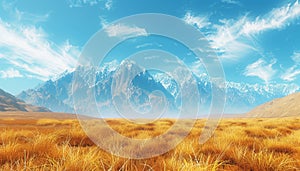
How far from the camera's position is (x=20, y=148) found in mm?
5078

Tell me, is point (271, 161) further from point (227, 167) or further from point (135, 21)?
point (135, 21)

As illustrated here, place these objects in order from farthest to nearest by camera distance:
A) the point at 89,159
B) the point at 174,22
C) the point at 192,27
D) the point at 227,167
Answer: the point at 174,22, the point at 192,27, the point at 227,167, the point at 89,159

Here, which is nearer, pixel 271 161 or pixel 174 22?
pixel 271 161

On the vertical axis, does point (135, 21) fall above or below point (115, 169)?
above

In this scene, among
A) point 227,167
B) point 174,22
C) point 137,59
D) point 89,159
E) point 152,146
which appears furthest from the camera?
point 137,59

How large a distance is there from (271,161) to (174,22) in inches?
302

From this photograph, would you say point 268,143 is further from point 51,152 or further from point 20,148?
point 20,148

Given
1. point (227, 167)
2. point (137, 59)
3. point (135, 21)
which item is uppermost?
point (135, 21)

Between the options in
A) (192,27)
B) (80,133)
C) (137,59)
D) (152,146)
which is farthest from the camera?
(137,59)

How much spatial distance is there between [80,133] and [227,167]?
5616 millimetres

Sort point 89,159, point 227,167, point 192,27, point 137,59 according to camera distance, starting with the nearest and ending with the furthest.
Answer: point 89,159, point 227,167, point 192,27, point 137,59

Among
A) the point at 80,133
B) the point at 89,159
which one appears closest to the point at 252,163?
the point at 89,159

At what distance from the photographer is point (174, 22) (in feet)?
35.2

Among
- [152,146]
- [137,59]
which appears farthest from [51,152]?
[137,59]
